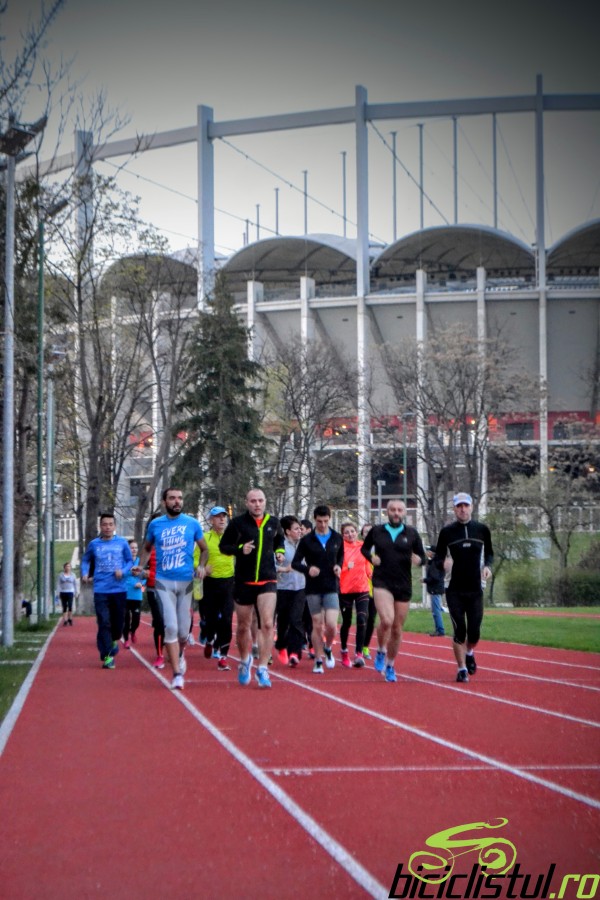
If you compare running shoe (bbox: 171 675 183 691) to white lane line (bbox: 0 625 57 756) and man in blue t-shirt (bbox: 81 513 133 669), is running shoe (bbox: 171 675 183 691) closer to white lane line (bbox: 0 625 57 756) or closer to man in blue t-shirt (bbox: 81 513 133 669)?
white lane line (bbox: 0 625 57 756)

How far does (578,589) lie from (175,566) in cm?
3388

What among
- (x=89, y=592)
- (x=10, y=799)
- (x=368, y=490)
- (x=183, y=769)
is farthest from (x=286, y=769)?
(x=368, y=490)

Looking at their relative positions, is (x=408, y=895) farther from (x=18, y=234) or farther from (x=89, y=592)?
(x=89, y=592)

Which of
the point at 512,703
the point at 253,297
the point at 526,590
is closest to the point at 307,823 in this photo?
the point at 512,703

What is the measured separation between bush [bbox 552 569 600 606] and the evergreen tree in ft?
40.2

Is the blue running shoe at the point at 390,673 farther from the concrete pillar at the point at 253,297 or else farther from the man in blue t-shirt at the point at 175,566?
the concrete pillar at the point at 253,297

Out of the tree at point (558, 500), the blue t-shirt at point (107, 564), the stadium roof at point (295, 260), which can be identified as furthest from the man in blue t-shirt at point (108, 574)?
→ the stadium roof at point (295, 260)

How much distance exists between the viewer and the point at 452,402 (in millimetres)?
51781

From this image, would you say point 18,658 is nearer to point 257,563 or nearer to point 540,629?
point 257,563

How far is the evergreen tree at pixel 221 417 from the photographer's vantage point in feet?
164

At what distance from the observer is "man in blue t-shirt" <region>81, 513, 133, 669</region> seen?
17609mm

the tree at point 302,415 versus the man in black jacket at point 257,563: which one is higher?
the tree at point 302,415

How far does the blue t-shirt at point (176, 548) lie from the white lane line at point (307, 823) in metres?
2.95

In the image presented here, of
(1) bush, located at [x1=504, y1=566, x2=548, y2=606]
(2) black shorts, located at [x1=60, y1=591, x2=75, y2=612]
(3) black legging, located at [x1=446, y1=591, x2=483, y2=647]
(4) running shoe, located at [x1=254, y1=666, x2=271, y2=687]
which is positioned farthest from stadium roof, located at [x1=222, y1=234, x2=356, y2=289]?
(4) running shoe, located at [x1=254, y1=666, x2=271, y2=687]
